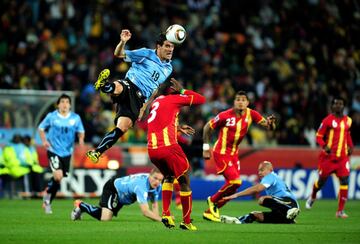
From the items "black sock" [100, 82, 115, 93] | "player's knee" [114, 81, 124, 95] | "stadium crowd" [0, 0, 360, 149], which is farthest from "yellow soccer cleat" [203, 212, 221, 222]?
"stadium crowd" [0, 0, 360, 149]

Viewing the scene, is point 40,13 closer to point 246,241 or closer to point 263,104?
point 263,104

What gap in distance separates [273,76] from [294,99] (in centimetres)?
113

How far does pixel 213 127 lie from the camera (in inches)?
660

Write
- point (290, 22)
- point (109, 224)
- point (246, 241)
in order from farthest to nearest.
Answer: point (290, 22)
point (109, 224)
point (246, 241)

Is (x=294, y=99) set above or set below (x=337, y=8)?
below

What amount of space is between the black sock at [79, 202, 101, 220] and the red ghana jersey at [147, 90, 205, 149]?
243 cm

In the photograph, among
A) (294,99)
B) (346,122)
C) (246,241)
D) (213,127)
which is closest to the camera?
(246,241)

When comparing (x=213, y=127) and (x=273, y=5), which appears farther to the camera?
(x=273, y=5)

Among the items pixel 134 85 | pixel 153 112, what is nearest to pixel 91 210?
pixel 134 85

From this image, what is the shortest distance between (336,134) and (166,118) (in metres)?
6.85

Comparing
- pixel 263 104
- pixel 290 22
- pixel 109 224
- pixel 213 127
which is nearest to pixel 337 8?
pixel 290 22

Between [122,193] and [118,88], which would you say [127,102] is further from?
[122,193]

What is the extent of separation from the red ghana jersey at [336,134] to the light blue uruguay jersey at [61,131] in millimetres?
5018

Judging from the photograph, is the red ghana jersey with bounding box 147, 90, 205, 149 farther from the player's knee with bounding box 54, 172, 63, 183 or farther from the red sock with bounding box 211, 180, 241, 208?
the player's knee with bounding box 54, 172, 63, 183
